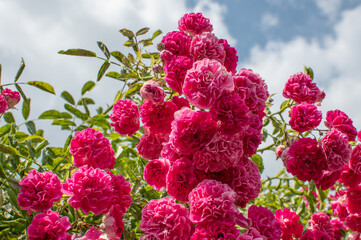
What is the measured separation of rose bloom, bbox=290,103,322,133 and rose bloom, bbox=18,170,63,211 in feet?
3.77

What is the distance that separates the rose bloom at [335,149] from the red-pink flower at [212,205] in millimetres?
697

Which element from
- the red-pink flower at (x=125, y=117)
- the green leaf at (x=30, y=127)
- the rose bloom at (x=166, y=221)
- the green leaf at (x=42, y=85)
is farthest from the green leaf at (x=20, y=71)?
the rose bloom at (x=166, y=221)

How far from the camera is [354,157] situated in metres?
1.99

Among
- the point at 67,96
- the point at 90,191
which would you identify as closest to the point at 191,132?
the point at 90,191

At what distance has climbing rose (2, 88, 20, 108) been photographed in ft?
5.90

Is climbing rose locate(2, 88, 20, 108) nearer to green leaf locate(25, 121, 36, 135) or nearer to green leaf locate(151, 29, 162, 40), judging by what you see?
green leaf locate(25, 121, 36, 135)

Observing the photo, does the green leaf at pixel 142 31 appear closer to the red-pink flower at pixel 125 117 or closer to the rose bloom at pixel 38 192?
the red-pink flower at pixel 125 117

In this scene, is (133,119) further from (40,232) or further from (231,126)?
(40,232)

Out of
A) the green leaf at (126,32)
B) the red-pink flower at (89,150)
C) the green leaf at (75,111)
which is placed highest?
the green leaf at (126,32)

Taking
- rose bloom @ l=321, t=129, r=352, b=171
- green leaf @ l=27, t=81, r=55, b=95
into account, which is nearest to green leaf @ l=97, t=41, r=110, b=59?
green leaf @ l=27, t=81, r=55, b=95

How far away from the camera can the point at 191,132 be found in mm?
1321

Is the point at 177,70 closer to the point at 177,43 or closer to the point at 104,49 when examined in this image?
the point at 177,43

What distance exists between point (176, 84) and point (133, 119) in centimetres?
26

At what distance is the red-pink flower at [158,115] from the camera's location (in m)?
1.47
